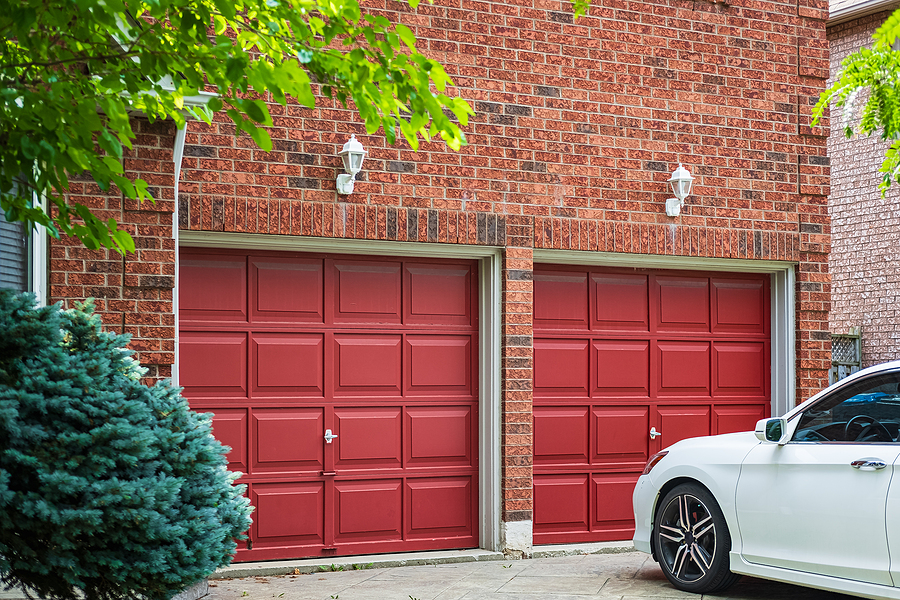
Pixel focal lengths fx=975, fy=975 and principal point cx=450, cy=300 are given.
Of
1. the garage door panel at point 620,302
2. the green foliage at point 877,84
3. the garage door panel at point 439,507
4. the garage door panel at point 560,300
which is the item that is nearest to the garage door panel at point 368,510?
the garage door panel at point 439,507

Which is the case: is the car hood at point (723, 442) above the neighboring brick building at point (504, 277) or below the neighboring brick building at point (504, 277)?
below

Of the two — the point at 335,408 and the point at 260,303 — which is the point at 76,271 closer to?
the point at 260,303

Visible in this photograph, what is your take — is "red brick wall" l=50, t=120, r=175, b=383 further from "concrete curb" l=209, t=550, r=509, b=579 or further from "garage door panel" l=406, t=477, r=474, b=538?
"garage door panel" l=406, t=477, r=474, b=538

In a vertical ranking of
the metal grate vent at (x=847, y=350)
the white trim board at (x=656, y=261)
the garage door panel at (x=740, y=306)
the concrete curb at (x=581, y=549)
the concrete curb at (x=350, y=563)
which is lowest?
the concrete curb at (x=581, y=549)

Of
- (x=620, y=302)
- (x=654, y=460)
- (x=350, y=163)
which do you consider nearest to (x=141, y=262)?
(x=350, y=163)

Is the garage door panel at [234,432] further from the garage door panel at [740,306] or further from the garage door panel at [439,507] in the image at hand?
the garage door panel at [740,306]

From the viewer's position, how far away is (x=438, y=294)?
8.60 m

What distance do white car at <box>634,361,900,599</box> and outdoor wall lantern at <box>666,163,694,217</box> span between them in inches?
104

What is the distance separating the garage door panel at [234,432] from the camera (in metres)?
7.88

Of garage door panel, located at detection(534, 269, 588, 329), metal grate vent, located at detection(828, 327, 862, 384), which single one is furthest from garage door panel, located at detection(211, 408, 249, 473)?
metal grate vent, located at detection(828, 327, 862, 384)

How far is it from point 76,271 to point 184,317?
46.5 inches

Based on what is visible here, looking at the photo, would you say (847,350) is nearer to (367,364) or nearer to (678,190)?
(678,190)

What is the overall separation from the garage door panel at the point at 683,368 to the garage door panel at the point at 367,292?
269 cm

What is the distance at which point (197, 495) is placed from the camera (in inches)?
209
